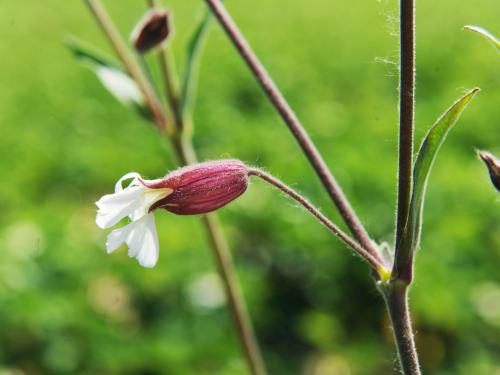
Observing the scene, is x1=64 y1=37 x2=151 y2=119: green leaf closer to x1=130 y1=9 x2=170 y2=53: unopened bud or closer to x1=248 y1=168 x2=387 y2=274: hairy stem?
x1=130 y1=9 x2=170 y2=53: unopened bud

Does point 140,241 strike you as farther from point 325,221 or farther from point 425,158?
point 425,158

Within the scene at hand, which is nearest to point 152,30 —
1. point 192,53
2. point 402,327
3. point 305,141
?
point 192,53

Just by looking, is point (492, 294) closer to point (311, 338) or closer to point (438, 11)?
point (311, 338)

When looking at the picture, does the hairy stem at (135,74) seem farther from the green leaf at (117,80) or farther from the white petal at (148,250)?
the white petal at (148,250)

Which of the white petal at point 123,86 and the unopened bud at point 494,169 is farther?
the white petal at point 123,86

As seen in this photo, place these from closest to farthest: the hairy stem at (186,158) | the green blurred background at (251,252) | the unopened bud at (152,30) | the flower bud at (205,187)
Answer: the flower bud at (205,187) → the unopened bud at (152,30) → the hairy stem at (186,158) → the green blurred background at (251,252)

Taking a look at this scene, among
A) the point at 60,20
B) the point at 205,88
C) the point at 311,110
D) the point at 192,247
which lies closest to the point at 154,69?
the point at 205,88

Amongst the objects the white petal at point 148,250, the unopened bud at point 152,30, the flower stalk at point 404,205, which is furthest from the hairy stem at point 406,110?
the unopened bud at point 152,30
